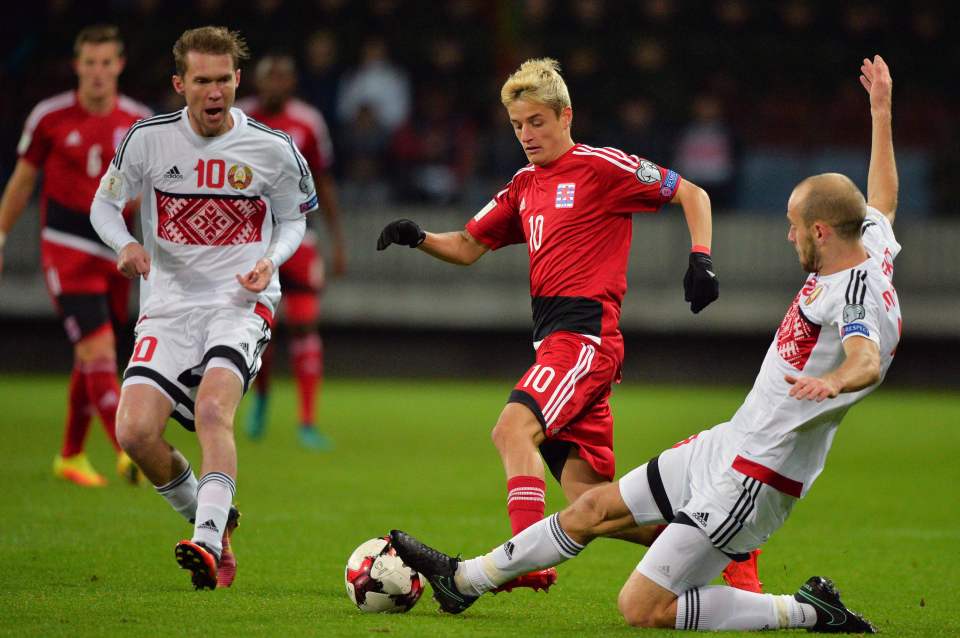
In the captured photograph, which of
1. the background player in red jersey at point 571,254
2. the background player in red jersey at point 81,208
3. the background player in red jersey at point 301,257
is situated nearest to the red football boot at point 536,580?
the background player in red jersey at point 571,254

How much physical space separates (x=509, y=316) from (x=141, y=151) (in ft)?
37.0

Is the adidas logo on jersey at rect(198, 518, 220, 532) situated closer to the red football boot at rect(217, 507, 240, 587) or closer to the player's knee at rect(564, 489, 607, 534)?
the red football boot at rect(217, 507, 240, 587)

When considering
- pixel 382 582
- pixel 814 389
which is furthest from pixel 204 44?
pixel 814 389

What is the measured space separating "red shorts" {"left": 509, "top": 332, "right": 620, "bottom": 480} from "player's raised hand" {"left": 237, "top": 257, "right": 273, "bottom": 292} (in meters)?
1.11

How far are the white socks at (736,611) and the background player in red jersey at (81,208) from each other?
459cm

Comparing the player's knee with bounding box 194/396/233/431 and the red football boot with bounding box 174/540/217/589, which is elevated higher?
the player's knee with bounding box 194/396/233/431

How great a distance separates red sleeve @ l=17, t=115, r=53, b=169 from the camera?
880 cm

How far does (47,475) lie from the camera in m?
9.24

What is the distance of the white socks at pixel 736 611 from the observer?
5.05 meters

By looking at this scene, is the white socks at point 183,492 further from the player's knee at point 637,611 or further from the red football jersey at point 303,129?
the red football jersey at point 303,129

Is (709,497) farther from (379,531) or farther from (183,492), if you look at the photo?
(379,531)

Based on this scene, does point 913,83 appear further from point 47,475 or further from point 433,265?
point 47,475

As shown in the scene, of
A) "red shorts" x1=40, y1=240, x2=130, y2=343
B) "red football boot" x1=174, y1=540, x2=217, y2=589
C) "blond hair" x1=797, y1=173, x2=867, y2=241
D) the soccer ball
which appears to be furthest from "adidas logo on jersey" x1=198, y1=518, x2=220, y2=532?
"red shorts" x1=40, y1=240, x2=130, y2=343

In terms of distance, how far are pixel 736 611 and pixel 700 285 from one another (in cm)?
122
